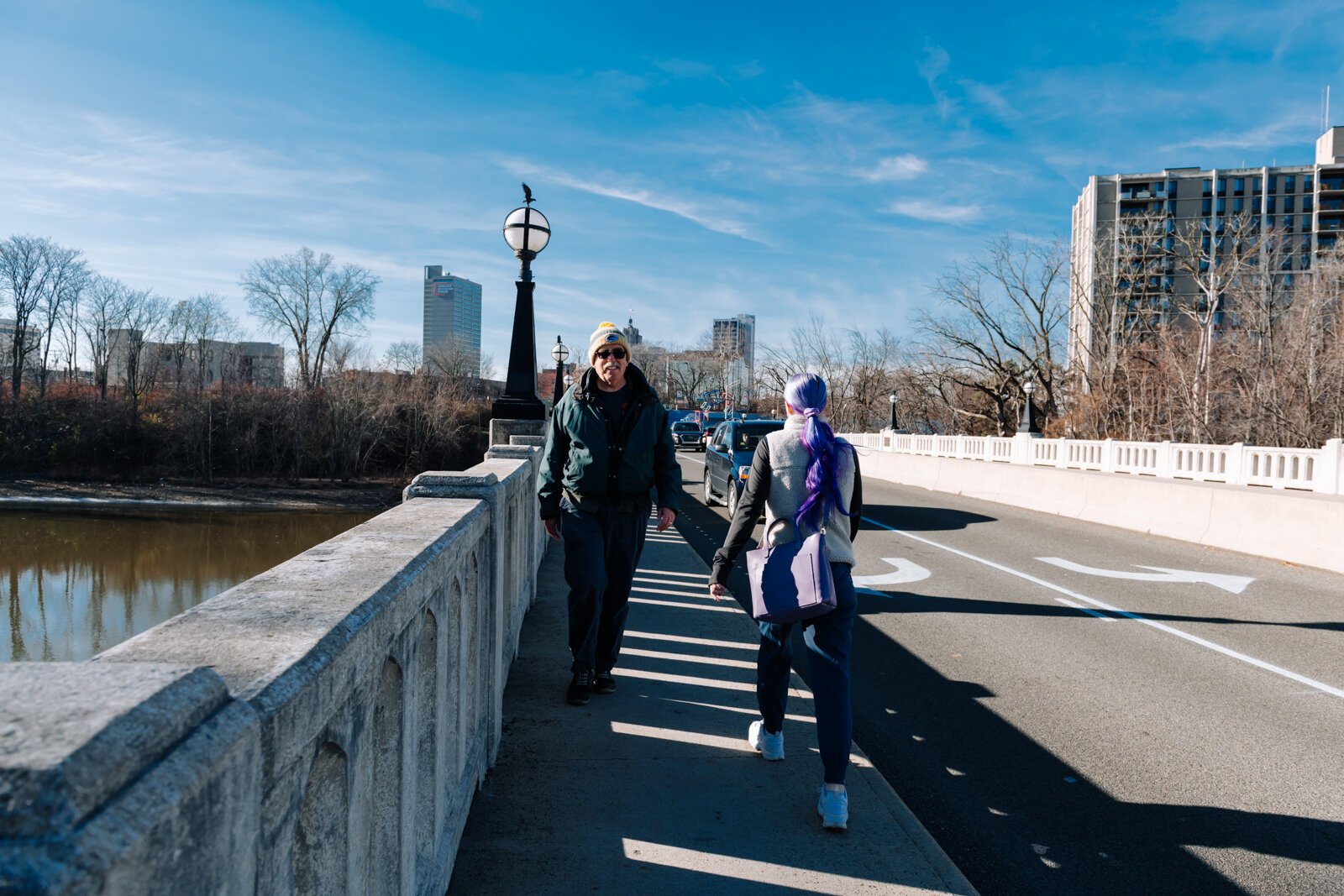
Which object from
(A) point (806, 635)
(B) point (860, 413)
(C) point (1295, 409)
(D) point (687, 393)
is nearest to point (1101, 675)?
(A) point (806, 635)

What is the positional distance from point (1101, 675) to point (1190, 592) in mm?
4098

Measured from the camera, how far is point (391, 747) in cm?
226

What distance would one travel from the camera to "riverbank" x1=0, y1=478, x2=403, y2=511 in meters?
49.2

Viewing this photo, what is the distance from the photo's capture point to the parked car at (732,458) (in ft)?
54.1

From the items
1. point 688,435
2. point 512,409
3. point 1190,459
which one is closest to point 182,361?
point 688,435

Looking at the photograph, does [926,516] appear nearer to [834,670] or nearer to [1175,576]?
[1175,576]

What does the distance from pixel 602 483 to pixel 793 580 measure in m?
1.49

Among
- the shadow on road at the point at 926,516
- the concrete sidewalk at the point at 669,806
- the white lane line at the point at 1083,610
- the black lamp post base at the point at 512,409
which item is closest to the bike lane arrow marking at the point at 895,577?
the white lane line at the point at 1083,610

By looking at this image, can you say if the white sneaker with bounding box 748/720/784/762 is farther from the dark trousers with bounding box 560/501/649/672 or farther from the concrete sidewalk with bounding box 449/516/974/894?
the dark trousers with bounding box 560/501/649/672

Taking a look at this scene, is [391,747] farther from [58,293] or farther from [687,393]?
[687,393]

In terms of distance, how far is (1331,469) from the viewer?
42.6 ft

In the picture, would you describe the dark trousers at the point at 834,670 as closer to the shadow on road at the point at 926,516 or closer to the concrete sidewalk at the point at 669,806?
the concrete sidewalk at the point at 669,806

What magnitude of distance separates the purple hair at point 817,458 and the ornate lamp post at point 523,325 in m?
6.35

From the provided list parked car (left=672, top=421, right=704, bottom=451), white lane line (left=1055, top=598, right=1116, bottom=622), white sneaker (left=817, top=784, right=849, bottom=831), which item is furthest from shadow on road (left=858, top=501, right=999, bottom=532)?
parked car (left=672, top=421, right=704, bottom=451)
